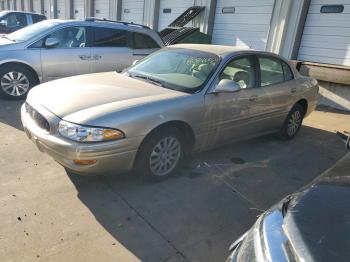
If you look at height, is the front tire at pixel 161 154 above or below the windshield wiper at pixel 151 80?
below

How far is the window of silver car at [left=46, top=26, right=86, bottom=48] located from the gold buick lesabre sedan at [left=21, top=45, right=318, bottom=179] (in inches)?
108

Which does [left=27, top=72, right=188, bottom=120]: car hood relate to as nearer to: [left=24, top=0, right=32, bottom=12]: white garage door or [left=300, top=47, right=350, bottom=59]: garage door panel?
[left=300, top=47, right=350, bottom=59]: garage door panel

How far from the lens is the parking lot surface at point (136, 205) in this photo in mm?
2777

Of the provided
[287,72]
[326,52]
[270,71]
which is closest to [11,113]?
[270,71]

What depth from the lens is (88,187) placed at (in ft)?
11.9

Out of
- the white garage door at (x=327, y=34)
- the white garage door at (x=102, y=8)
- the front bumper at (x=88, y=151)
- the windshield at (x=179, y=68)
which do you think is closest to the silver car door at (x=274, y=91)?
the windshield at (x=179, y=68)

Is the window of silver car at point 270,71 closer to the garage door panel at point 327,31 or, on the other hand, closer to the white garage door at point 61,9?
the garage door panel at point 327,31

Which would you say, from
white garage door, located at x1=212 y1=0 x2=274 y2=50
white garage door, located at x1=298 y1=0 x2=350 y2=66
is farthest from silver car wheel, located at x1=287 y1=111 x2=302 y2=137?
white garage door, located at x1=212 y1=0 x2=274 y2=50

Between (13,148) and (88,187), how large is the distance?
1535mm

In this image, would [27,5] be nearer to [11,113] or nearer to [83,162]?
[11,113]

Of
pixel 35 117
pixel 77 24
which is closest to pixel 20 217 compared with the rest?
pixel 35 117

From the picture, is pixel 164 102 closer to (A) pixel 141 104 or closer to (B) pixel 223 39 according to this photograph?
(A) pixel 141 104

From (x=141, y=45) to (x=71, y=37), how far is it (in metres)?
1.59

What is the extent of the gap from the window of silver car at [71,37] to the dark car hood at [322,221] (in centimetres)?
604
